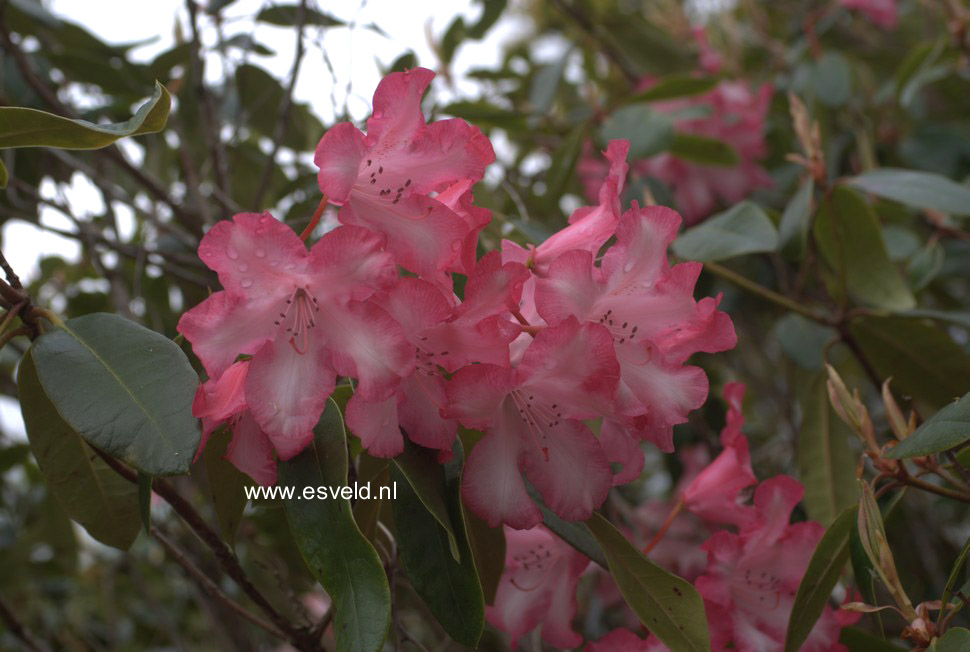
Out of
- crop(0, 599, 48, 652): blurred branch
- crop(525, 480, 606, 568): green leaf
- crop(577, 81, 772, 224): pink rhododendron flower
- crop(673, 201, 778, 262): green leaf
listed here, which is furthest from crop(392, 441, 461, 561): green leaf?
crop(577, 81, 772, 224): pink rhododendron flower

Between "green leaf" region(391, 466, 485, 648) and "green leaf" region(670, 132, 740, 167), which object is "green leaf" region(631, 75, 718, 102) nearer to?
"green leaf" region(670, 132, 740, 167)

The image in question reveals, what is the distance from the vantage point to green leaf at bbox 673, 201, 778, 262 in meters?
1.01

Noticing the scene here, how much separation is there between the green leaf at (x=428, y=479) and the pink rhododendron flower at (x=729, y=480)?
33 centimetres

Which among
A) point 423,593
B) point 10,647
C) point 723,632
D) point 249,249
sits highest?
point 249,249

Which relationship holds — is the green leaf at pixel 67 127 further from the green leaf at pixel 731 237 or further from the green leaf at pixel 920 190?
the green leaf at pixel 920 190

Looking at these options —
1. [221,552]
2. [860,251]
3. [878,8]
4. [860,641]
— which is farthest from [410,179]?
[878,8]

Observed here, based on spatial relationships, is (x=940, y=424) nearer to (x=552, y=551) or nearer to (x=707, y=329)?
(x=707, y=329)

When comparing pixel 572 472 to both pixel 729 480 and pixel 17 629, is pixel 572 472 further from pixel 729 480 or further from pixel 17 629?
pixel 17 629

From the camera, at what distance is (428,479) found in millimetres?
676

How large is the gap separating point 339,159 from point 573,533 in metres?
0.38

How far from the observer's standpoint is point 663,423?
2.28 ft

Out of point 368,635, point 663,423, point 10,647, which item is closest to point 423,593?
point 368,635

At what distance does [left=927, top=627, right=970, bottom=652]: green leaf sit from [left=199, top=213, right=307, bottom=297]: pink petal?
0.53m

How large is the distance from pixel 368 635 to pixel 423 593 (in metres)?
0.09
